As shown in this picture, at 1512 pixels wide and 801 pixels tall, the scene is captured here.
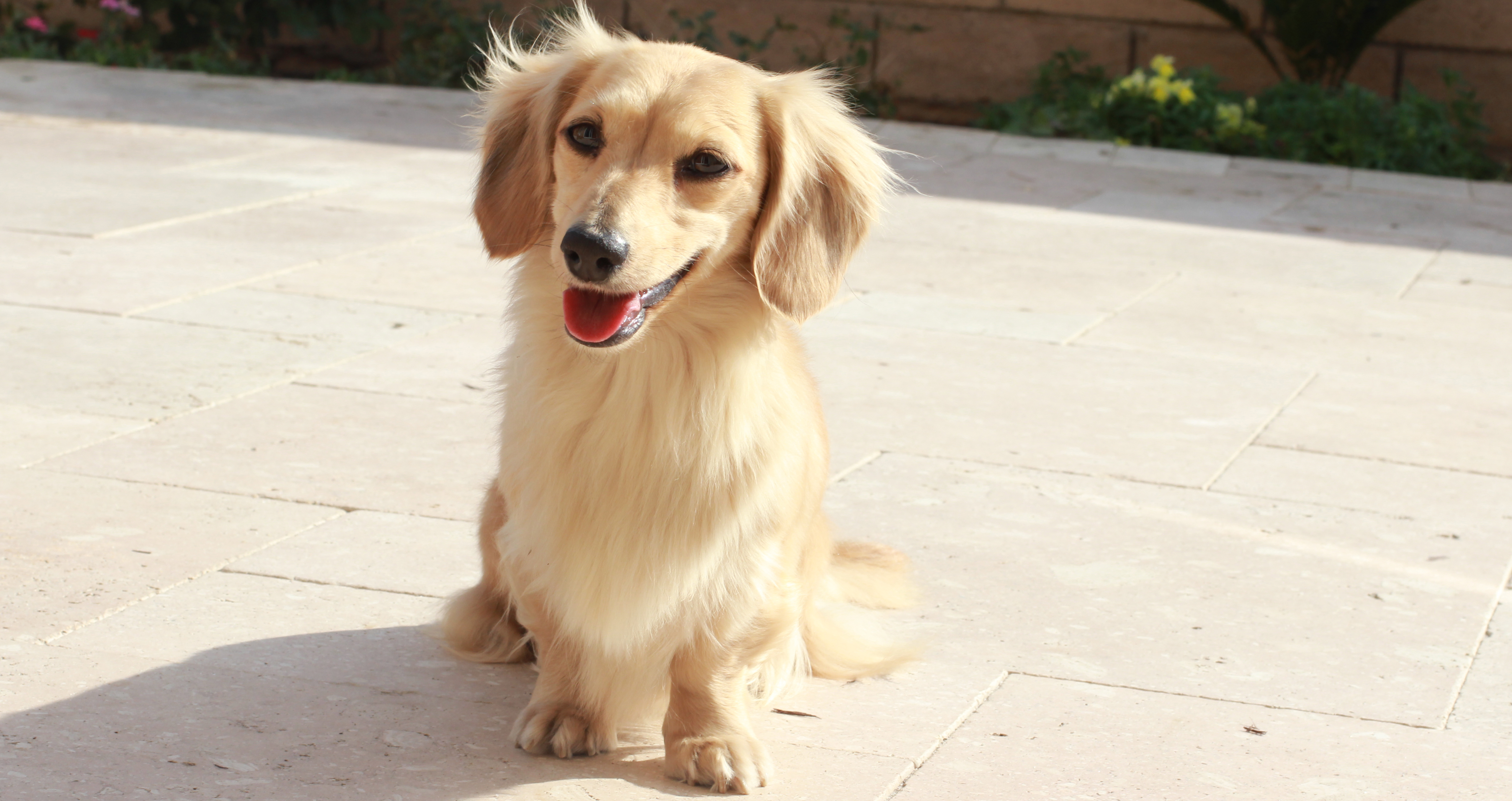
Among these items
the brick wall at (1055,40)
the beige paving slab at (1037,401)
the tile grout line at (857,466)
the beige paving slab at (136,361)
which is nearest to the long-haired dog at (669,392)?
the tile grout line at (857,466)

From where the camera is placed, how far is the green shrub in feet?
34.4

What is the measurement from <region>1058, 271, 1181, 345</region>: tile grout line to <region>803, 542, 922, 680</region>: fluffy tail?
261 cm

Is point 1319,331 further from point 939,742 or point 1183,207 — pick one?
point 939,742

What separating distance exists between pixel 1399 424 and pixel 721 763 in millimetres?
3326

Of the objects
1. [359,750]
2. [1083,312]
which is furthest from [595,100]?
[1083,312]

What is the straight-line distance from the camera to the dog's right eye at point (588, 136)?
9.37ft

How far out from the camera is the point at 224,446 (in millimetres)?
4512

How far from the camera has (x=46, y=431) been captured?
4539 millimetres

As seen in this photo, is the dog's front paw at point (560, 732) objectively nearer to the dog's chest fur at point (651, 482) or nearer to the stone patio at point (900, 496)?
the stone patio at point (900, 496)

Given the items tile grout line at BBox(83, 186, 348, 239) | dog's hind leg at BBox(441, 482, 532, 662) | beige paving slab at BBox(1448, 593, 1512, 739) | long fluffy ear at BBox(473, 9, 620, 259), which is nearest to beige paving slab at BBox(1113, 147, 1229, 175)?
tile grout line at BBox(83, 186, 348, 239)

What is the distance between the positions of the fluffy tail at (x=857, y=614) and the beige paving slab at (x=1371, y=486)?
52.0 inches

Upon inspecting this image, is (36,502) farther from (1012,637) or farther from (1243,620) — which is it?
(1243,620)

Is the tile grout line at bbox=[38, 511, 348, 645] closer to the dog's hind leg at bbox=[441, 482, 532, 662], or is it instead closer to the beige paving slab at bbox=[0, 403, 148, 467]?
the dog's hind leg at bbox=[441, 482, 532, 662]

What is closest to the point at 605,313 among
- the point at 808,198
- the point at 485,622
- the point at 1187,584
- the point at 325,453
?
the point at 808,198
